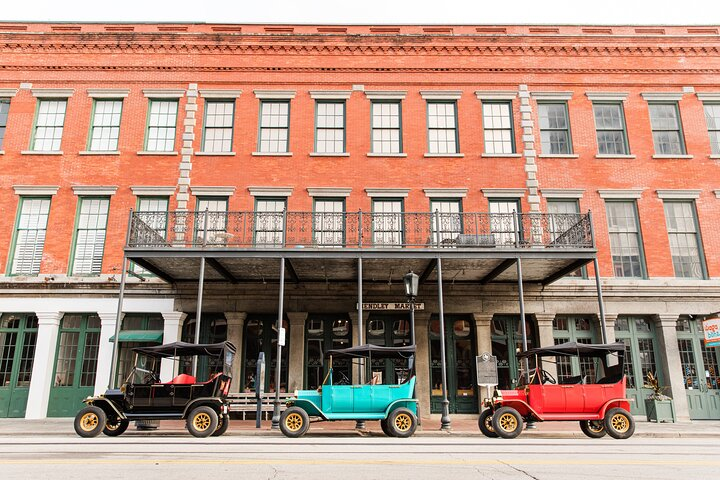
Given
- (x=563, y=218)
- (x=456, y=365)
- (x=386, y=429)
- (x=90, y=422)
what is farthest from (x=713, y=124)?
(x=90, y=422)

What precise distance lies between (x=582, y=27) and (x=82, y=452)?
20.9 m

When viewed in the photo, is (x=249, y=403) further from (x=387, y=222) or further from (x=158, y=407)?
(x=387, y=222)

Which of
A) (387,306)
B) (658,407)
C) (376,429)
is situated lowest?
(376,429)

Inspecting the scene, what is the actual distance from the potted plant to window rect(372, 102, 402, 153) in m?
11.3

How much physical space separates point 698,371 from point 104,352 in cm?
1925

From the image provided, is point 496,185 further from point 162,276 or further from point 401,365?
point 162,276

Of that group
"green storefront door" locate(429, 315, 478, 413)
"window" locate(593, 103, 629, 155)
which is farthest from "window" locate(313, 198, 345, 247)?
"window" locate(593, 103, 629, 155)

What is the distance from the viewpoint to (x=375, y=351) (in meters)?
12.7

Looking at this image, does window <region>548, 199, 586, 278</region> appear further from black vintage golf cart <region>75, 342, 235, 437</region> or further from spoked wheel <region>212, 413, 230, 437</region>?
black vintage golf cart <region>75, 342, 235, 437</region>

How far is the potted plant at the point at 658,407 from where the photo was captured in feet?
51.9

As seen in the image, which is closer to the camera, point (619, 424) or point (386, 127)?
point (619, 424)

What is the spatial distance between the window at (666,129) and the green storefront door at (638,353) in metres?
6.28

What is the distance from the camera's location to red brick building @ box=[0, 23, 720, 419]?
17531mm

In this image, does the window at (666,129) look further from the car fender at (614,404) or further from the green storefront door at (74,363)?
the green storefront door at (74,363)
